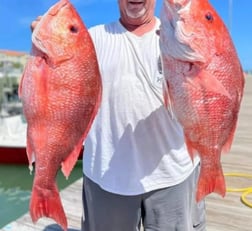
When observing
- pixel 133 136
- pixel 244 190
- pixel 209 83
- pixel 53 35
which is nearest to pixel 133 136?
pixel 133 136

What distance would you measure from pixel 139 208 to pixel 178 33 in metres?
0.79

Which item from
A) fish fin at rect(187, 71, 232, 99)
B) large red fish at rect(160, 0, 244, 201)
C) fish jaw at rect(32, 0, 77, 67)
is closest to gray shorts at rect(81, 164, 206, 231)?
large red fish at rect(160, 0, 244, 201)

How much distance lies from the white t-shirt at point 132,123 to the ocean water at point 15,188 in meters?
5.16

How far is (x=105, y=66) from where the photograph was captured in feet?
4.84

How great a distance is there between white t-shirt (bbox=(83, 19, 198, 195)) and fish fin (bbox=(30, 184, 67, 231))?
13.6 inches

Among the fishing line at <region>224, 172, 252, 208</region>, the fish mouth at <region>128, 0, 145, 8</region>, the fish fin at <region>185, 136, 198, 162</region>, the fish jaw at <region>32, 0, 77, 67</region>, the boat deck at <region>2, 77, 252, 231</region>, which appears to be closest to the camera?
the fish jaw at <region>32, 0, 77, 67</region>

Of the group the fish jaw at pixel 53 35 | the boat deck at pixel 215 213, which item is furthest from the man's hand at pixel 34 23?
the boat deck at pixel 215 213

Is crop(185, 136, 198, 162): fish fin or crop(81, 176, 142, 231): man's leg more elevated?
crop(185, 136, 198, 162): fish fin

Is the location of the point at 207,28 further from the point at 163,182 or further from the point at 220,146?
the point at 163,182

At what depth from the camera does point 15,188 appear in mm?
8250

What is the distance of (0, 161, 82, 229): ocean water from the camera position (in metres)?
6.70

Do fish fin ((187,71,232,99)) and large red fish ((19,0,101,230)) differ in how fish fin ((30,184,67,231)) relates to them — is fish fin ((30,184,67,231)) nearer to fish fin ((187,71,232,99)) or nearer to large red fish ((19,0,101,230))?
large red fish ((19,0,101,230))

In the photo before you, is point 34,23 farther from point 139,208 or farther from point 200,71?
point 139,208

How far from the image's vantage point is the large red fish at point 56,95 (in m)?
1.11
